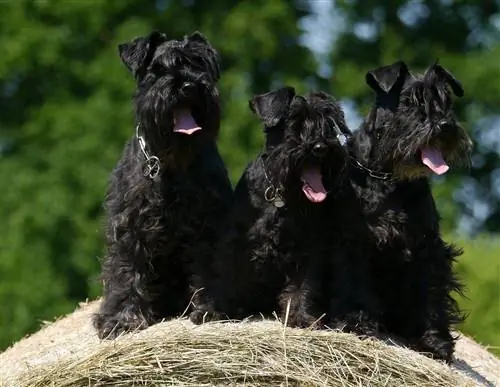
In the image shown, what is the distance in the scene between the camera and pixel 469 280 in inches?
474

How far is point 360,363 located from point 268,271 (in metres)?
1.26

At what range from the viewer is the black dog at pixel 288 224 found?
271 inches

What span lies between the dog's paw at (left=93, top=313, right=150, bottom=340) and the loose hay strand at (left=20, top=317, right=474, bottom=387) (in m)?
1.09

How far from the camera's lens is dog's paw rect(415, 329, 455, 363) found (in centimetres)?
716

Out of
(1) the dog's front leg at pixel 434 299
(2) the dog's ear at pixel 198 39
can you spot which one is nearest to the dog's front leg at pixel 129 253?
(2) the dog's ear at pixel 198 39

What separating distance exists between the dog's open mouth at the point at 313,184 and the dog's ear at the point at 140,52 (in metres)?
1.29

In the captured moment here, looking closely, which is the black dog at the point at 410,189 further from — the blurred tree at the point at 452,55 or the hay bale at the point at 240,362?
the blurred tree at the point at 452,55

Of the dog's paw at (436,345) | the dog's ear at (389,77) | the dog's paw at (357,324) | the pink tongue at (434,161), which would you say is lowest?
the dog's paw at (436,345)

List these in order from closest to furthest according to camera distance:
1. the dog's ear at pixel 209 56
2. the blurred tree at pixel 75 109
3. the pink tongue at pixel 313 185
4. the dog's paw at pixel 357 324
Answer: the pink tongue at pixel 313 185 → the dog's paw at pixel 357 324 → the dog's ear at pixel 209 56 → the blurred tree at pixel 75 109

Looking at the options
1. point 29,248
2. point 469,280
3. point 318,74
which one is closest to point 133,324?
point 469,280

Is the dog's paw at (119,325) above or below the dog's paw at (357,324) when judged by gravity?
below

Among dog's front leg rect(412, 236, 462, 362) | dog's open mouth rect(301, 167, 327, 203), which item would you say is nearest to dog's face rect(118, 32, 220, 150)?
dog's open mouth rect(301, 167, 327, 203)

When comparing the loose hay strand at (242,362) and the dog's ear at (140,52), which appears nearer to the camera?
the loose hay strand at (242,362)

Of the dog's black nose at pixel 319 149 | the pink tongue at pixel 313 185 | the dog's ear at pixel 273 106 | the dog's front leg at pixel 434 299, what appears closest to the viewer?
the dog's black nose at pixel 319 149
